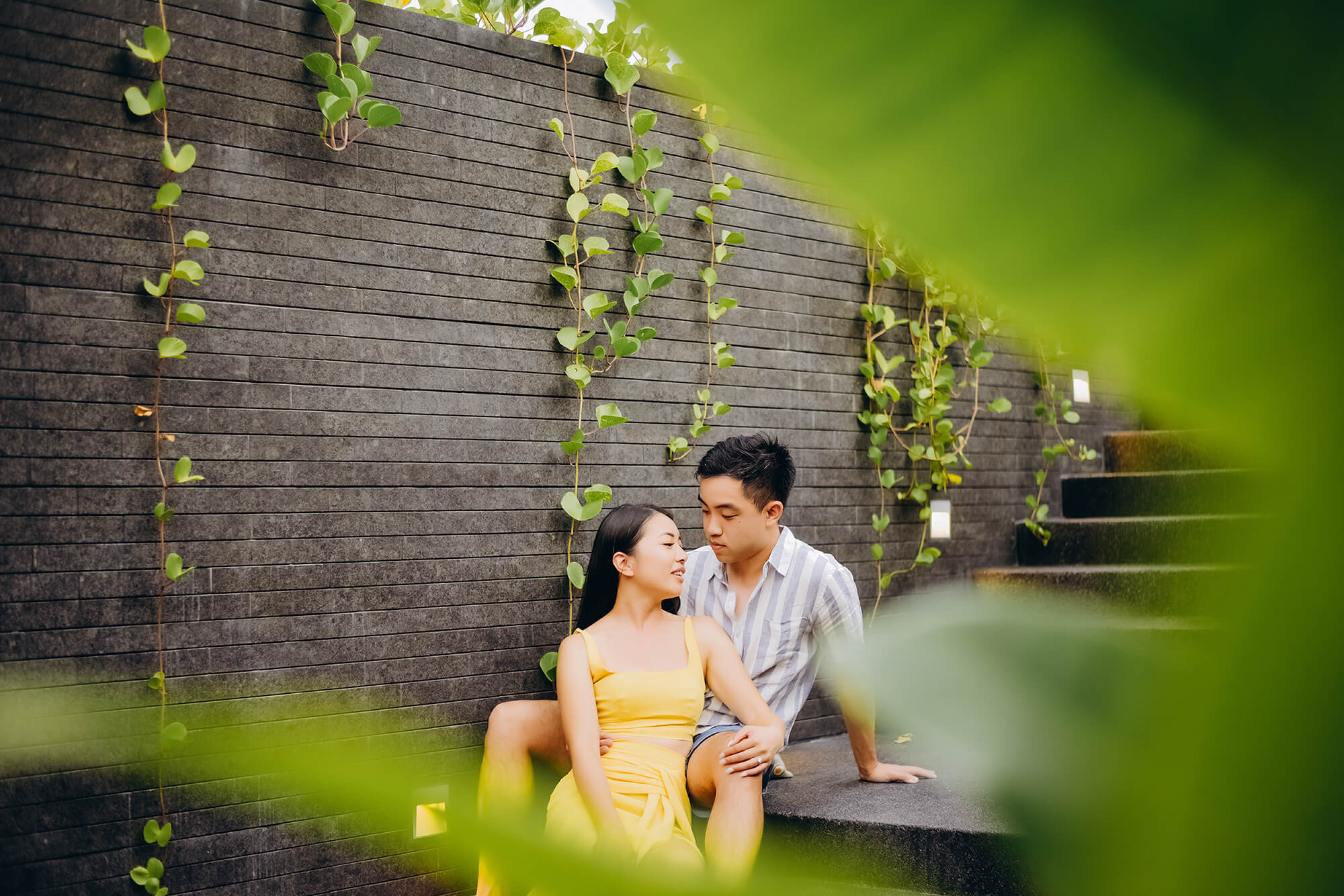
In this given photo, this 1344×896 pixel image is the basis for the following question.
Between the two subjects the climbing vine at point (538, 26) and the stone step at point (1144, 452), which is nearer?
the climbing vine at point (538, 26)

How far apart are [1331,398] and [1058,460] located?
398 centimetres

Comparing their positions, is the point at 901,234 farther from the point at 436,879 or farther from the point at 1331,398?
the point at 436,879

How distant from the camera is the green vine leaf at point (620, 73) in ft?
7.98

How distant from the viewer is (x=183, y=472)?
1795 millimetres

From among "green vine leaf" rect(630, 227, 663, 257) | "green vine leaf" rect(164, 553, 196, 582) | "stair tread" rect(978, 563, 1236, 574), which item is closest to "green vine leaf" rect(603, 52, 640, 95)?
"green vine leaf" rect(630, 227, 663, 257)

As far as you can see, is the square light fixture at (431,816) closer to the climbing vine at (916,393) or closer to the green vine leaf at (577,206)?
the green vine leaf at (577,206)

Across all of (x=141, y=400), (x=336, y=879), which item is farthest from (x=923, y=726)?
(x=336, y=879)

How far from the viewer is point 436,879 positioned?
2.12 metres

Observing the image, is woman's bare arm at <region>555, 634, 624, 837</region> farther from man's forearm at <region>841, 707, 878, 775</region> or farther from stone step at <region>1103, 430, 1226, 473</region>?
stone step at <region>1103, 430, 1226, 473</region>

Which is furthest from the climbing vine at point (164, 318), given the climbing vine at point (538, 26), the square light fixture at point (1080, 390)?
the square light fixture at point (1080, 390)

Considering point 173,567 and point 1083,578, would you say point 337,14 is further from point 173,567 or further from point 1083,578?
point 1083,578

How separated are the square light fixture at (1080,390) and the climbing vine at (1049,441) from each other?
0.04 m

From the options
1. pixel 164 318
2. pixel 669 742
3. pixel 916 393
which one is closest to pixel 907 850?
pixel 669 742

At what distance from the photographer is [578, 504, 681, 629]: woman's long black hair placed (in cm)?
220
